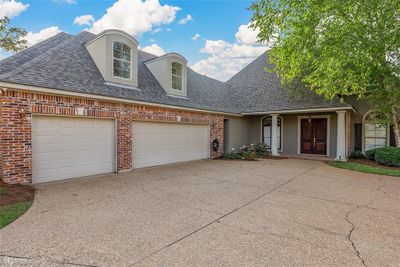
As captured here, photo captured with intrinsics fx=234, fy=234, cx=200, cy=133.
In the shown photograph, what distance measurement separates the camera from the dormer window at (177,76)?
38.9 feet

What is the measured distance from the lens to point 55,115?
6.85 meters

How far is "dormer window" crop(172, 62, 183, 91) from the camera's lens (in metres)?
11.8

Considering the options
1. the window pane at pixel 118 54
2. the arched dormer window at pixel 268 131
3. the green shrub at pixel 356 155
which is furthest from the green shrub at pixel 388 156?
the window pane at pixel 118 54

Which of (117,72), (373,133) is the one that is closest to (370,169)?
(373,133)

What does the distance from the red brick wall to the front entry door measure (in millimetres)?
10332

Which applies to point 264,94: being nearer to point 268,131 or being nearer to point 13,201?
point 268,131

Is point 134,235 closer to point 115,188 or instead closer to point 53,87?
point 115,188

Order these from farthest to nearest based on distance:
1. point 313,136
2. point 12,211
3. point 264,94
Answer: point 264,94, point 313,136, point 12,211

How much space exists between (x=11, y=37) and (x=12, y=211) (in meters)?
12.9

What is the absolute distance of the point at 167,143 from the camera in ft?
34.5

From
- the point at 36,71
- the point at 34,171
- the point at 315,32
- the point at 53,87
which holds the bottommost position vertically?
the point at 34,171

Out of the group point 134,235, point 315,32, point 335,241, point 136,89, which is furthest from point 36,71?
point 315,32

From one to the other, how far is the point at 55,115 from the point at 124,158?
8.89 feet

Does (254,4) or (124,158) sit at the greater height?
(254,4)
